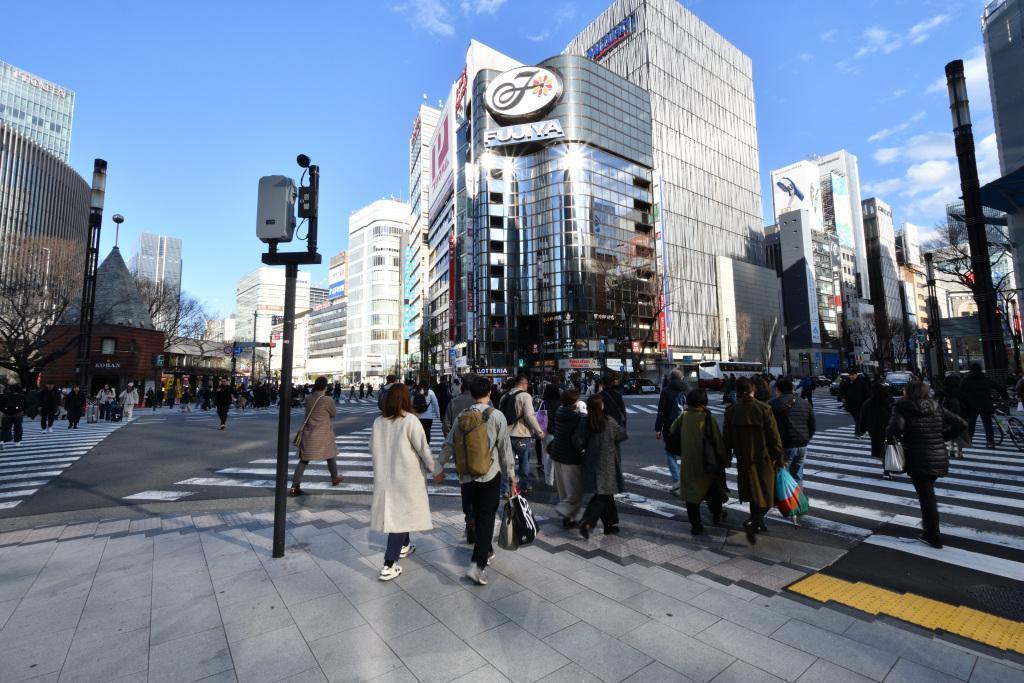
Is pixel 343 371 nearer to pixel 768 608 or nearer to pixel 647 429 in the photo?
pixel 647 429

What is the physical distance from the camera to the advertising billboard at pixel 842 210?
9950 cm

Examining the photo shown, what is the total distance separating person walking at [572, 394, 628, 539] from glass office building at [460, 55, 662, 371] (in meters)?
53.4

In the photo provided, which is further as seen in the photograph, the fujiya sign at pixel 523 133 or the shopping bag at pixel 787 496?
the fujiya sign at pixel 523 133

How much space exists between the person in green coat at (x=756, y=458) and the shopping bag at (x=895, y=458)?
1086mm

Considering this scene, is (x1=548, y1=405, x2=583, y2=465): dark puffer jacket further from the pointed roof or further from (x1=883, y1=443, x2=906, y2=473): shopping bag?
the pointed roof

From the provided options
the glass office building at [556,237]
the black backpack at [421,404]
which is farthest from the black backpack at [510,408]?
the glass office building at [556,237]

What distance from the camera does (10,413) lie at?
13750 mm

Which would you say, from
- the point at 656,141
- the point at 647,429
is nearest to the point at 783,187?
the point at 656,141

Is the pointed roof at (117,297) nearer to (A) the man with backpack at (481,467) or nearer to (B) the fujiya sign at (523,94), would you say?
(A) the man with backpack at (481,467)

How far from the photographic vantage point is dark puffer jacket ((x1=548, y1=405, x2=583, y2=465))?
5.48 metres

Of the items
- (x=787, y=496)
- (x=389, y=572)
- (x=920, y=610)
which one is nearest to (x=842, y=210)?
(x=787, y=496)

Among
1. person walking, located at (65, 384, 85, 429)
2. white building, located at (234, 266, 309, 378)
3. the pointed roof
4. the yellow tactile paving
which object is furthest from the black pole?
white building, located at (234, 266, 309, 378)

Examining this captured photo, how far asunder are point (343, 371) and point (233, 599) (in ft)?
399

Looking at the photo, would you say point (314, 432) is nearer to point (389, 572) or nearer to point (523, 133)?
point (389, 572)
